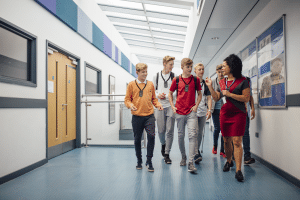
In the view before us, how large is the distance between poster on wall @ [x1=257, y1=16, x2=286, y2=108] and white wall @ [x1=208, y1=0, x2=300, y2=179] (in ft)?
0.29

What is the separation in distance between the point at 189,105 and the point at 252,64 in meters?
1.63

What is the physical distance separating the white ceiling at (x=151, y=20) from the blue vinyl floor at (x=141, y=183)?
379 cm

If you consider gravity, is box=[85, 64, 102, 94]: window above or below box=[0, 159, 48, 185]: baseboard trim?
above

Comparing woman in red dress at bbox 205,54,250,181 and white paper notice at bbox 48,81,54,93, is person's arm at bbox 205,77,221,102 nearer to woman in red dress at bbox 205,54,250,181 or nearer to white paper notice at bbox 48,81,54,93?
woman in red dress at bbox 205,54,250,181

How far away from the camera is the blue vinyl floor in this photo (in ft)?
6.85

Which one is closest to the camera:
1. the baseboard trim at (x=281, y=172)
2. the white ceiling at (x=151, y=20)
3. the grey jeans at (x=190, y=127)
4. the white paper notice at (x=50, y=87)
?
the baseboard trim at (x=281, y=172)

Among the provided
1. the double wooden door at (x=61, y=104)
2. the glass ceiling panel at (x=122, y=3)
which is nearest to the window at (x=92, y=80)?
the double wooden door at (x=61, y=104)

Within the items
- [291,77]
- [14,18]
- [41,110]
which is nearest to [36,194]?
[41,110]

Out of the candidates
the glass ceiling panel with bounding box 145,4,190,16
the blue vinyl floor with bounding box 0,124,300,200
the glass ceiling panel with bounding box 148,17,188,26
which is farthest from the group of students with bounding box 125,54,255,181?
the glass ceiling panel with bounding box 148,17,188,26

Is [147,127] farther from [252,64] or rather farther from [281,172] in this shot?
[252,64]

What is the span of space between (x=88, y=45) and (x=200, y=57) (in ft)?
11.9

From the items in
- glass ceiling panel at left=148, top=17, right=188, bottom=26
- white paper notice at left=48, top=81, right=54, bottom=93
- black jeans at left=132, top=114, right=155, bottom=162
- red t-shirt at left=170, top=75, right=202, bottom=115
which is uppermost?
glass ceiling panel at left=148, top=17, right=188, bottom=26

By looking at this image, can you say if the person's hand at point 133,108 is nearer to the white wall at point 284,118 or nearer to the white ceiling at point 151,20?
the white wall at point 284,118

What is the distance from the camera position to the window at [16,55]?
2.68 metres
